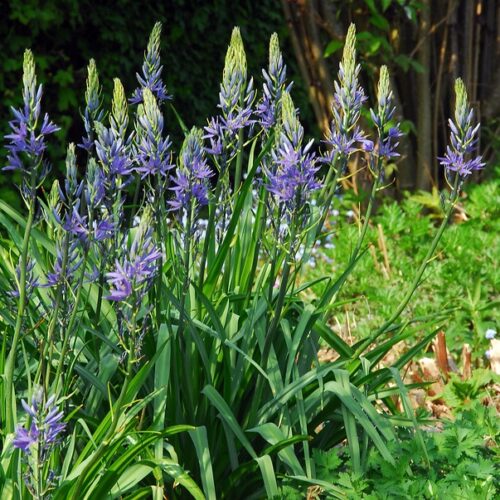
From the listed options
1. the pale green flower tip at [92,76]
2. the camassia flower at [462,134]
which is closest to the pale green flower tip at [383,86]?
the camassia flower at [462,134]

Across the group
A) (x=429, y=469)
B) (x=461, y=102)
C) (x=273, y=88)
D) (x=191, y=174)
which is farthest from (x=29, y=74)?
(x=429, y=469)

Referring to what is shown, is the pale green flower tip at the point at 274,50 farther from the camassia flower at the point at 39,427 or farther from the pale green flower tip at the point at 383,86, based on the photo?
the camassia flower at the point at 39,427

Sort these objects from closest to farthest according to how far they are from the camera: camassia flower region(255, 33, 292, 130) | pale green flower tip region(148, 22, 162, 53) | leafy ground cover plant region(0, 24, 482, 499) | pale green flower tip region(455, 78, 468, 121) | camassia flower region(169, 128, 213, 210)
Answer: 1. leafy ground cover plant region(0, 24, 482, 499)
2. camassia flower region(169, 128, 213, 210)
3. pale green flower tip region(455, 78, 468, 121)
4. pale green flower tip region(148, 22, 162, 53)
5. camassia flower region(255, 33, 292, 130)

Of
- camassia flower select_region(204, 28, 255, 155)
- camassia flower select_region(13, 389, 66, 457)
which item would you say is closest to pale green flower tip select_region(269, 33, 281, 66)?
camassia flower select_region(204, 28, 255, 155)

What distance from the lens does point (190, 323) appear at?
2.46 meters

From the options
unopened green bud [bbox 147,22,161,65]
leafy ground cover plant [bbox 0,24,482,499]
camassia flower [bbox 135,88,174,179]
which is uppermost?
unopened green bud [bbox 147,22,161,65]

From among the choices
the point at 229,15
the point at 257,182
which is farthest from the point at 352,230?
the point at 229,15

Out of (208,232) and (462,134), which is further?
(208,232)

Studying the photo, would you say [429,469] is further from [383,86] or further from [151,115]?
[151,115]

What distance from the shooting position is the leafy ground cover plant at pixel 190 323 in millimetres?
2111

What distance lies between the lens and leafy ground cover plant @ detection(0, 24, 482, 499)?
6.93ft

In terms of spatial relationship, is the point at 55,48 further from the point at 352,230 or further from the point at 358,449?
the point at 358,449

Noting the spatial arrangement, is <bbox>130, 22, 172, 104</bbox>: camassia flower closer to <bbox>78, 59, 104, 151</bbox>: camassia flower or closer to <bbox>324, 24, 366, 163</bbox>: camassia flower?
<bbox>78, 59, 104, 151</bbox>: camassia flower

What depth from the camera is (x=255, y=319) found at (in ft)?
8.53
